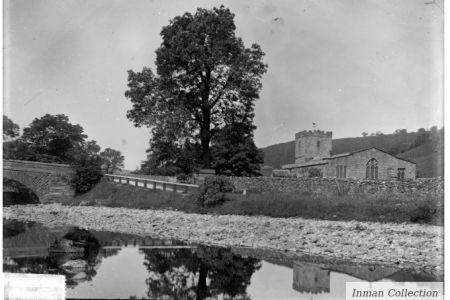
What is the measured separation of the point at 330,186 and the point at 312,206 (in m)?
3.19

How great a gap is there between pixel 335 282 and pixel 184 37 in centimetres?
1387

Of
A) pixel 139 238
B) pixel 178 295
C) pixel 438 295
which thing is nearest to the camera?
pixel 438 295

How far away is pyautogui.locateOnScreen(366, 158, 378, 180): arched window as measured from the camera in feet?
108

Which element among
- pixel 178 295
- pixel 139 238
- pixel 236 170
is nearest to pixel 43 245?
pixel 139 238

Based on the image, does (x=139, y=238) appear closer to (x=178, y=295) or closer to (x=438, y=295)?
(x=178, y=295)

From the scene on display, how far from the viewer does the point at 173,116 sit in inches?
839

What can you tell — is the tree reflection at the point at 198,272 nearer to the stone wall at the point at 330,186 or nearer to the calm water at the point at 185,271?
the calm water at the point at 185,271

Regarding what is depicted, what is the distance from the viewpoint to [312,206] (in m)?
18.3

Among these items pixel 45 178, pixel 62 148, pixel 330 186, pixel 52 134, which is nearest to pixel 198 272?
pixel 52 134

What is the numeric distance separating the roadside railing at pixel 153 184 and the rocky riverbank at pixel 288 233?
6.83ft

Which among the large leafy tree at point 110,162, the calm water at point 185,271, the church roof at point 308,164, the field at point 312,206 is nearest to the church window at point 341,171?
the church roof at point 308,164

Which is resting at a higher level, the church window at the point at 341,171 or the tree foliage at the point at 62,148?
the tree foliage at the point at 62,148

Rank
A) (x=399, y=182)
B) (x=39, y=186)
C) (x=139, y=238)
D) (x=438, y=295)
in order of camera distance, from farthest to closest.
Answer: (x=39, y=186) < (x=399, y=182) < (x=139, y=238) < (x=438, y=295)

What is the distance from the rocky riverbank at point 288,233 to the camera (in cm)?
1117
